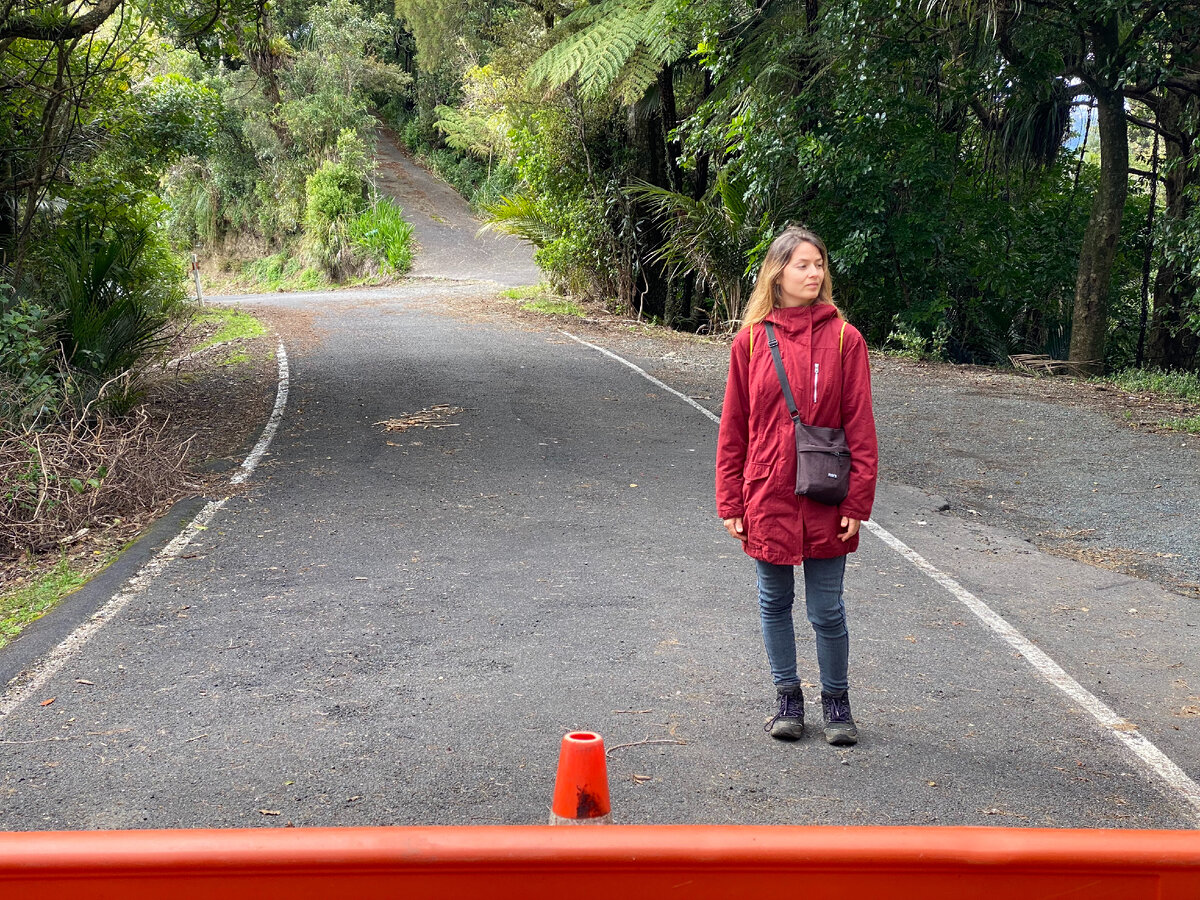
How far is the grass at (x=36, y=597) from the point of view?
5.92 m

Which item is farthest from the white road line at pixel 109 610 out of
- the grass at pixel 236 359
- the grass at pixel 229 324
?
the grass at pixel 229 324

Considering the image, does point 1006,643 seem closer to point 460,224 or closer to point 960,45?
point 960,45

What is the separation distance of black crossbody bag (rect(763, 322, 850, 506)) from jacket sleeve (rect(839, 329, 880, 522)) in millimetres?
33

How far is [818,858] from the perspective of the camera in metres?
1.82

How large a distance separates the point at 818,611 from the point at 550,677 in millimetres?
1305

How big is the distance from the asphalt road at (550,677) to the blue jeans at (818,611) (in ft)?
0.93

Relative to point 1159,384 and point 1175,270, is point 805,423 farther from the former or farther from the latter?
point 1175,270

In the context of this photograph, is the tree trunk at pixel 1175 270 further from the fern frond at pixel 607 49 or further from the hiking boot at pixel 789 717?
the hiking boot at pixel 789 717

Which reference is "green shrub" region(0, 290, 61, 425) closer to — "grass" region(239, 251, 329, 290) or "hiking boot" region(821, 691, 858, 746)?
"hiking boot" region(821, 691, 858, 746)

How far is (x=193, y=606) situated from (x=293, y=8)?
4042 cm

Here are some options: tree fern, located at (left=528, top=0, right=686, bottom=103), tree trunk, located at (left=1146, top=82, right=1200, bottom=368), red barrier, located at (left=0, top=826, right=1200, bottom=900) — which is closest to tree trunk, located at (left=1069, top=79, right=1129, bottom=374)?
tree trunk, located at (left=1146, top=82, right=1200, bottom=368)

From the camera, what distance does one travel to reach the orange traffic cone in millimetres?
2568

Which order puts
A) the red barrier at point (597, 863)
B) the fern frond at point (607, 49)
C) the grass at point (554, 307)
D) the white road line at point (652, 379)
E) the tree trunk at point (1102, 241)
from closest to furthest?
the red barrier at point (597, 863), the white road line at point (652, 379), the tree trunk at point (1102, 241), the fern frond at point (607, 49), the grass at point (554, 307)

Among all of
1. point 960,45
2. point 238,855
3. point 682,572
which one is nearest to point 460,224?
point 960,45
